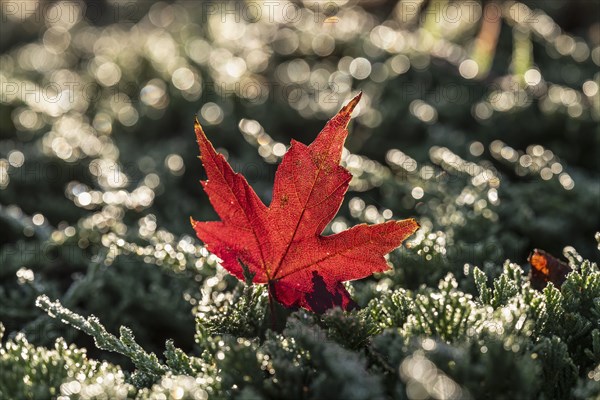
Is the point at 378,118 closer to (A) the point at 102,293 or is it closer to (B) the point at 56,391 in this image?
(A) the point at 102,293

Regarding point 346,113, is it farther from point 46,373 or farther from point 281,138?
point 281,138

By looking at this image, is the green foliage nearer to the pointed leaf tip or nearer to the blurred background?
the blurred background

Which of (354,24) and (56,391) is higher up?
(56,391)

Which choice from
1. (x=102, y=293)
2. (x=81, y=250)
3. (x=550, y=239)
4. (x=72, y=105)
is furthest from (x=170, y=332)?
(x=72, y=105)

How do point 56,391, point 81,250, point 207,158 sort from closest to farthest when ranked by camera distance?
1. point 56,391
2. point 207,158
3. point 81,250

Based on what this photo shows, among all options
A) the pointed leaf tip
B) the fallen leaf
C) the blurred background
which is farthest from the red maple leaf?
the fallen leaf

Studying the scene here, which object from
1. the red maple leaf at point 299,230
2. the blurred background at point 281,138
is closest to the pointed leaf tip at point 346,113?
the red maple leaf at point 299,230

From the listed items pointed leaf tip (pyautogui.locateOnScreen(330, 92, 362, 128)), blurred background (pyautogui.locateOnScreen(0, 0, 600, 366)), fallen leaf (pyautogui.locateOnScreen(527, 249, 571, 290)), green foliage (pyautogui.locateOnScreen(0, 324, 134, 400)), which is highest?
pointed leaf tip (pyautogui.locateOnScreen(330, 92, 362, 128))

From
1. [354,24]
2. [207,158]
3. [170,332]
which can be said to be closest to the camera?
[207,158]
